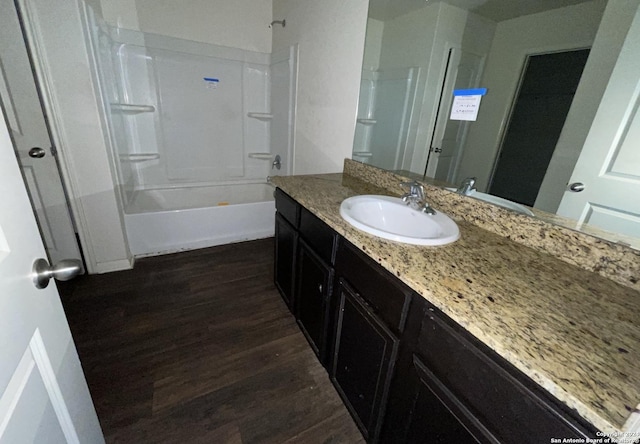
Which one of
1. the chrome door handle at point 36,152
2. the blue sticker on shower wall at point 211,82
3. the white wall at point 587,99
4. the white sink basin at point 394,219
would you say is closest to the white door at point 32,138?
the chrome door handle at point 36,152

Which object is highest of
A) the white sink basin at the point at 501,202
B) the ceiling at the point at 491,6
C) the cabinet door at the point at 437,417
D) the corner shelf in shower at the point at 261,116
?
the ceiling at the point at 491,6

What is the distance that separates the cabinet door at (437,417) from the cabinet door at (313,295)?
541 millimetres

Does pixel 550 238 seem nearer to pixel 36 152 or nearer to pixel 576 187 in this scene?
pixel 576 187

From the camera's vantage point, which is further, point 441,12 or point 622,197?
point 441,12

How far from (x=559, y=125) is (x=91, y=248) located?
2755 mm

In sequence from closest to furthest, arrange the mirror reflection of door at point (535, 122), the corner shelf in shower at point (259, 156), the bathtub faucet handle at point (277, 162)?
the mirror reflection of door at point (535, 122) < the bathtub faucet handle at point (277, 162) < the corner shelf in shower at point (259, 156)

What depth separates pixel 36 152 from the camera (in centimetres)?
167

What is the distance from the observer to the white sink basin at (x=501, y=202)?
1.00m

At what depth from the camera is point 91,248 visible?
1.97 metres

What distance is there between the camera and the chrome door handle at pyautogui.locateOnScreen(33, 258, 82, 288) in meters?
0.53

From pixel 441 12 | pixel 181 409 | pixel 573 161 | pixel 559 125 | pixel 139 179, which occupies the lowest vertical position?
pixel 181 409

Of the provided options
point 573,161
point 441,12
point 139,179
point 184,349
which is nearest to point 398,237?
point 573,161

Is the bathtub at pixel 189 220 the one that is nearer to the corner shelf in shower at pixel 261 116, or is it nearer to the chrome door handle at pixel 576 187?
the corner shelf in shower at pixel 261 116

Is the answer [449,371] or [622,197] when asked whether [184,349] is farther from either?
[622,197]
